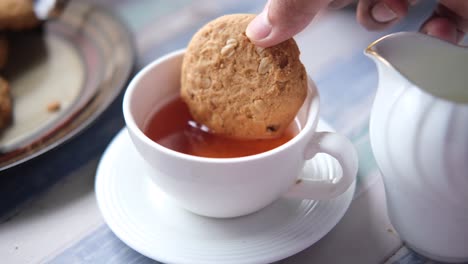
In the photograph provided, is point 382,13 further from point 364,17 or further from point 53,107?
point 53,107

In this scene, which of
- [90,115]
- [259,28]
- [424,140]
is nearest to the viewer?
[424,140]

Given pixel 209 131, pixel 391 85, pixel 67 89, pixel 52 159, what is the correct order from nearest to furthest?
pixel 391 85 → pixel 209 131 → pixel 52 159 → pixel 67 89

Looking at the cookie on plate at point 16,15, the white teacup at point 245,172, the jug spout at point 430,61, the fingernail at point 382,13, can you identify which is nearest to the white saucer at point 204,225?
the white teacup at point 245,172

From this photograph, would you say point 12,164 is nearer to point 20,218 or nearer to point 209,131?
point 20,218

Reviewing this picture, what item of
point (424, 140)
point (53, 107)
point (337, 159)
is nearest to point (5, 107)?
point (53, 107)

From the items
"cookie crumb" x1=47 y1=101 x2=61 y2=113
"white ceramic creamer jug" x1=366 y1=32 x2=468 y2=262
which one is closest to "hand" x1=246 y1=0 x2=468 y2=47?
"white ceramic creamer jug" x1=366 y1=32 x2=468 y2=262

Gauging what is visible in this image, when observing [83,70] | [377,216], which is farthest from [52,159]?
[377,216]

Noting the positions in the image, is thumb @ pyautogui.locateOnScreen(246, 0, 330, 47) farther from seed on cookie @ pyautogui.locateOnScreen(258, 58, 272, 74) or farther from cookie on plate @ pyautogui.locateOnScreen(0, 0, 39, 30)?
cookie on plate @ pyautogui.locateOnScreen(0, 0, 39, 30)
